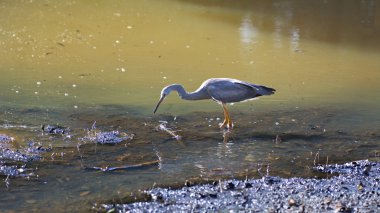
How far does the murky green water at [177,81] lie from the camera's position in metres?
6.42

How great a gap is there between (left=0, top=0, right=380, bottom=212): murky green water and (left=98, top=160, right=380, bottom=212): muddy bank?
31 centimetres

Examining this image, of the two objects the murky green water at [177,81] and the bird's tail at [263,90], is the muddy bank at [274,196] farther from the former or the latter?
the bird's tail at [263,90]

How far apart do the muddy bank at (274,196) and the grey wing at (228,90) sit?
213 cm

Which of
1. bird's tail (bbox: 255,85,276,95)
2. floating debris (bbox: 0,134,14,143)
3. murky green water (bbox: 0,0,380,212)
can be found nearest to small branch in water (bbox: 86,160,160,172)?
murky green water (bbox: 0,0,380,212)

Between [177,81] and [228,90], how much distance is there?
6.06 feet

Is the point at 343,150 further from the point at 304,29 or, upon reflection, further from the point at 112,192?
the point at 304,29

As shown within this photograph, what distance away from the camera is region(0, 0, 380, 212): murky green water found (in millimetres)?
6418

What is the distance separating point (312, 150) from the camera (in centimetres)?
709

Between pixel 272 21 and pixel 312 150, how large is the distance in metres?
7.55


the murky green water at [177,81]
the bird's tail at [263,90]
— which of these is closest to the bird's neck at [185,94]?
the murky green water at [177,81]

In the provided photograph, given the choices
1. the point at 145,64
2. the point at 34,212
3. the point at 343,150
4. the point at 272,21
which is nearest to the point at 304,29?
the point at 272,21

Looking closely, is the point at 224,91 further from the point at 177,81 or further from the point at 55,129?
the point at 55,129

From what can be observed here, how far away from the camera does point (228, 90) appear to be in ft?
26.7

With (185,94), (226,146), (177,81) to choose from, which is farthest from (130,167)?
(177,81)
